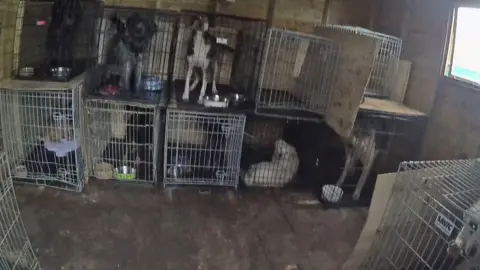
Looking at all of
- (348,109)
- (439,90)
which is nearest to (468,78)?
(439,90)

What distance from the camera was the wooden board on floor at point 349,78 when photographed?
206 cm

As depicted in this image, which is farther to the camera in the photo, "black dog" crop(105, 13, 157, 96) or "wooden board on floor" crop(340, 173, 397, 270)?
"black dog" crop(105, 13, 157, 96)

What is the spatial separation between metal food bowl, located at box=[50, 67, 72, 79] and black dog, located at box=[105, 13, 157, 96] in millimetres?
312

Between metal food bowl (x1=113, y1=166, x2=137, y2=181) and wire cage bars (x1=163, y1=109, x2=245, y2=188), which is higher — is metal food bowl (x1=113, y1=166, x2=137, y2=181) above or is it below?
below

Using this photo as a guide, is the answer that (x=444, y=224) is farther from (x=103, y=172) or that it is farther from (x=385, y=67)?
(x=103, y=172)

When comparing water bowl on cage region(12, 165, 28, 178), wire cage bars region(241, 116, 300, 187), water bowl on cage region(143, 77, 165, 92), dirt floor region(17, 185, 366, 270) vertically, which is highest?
water bowl on cage region(143, 77, 165, 92)

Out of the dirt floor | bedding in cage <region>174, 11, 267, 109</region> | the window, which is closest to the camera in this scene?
the dirt floor

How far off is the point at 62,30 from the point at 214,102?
0.95 meters

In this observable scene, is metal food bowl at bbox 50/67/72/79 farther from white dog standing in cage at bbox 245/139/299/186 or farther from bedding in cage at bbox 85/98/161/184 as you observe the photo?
white dog standing in cage at bbox 245/139/299/186

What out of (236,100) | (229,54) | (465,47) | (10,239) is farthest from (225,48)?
(10,239)

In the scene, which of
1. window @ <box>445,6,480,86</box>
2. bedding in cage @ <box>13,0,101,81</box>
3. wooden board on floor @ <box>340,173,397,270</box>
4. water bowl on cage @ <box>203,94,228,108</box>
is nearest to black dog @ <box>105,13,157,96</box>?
bedding in cage @ <box>13,0,101,81</box>

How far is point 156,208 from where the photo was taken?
229 centimetres

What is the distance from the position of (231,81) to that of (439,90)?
4.55ft

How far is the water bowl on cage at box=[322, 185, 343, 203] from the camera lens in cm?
254
